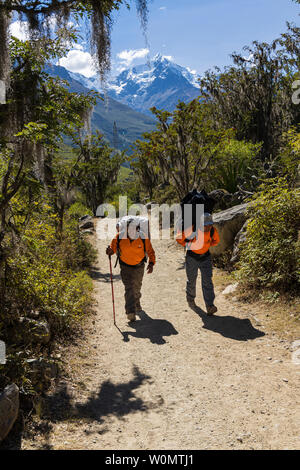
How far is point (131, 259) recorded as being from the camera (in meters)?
6.61

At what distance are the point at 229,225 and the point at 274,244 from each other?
105 inches

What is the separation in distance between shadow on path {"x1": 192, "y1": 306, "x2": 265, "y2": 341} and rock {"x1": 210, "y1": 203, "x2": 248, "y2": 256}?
307 cm

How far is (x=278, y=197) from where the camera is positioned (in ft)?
22.4

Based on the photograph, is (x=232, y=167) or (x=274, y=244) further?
(x=232, y=167)

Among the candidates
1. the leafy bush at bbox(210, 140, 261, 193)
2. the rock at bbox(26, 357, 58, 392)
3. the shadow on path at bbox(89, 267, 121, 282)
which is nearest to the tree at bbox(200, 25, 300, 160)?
the leafy bush at bbox(210, 140, 261, 193)

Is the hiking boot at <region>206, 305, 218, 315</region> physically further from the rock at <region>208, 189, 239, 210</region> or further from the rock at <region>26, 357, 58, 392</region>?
the rock at <region>208, 189, 239, 210</region>

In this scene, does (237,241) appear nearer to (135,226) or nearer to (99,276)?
(135,226)

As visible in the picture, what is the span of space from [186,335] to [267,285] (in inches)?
71.1

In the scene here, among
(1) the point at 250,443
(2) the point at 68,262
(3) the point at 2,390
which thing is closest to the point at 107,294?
(2) the point at 68,262

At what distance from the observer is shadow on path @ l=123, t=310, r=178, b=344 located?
5.92 m

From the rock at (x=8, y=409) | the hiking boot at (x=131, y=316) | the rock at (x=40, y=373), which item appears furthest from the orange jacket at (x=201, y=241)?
the rock at (x=8, y=409)

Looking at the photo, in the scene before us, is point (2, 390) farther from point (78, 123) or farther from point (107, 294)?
point (107, 294)

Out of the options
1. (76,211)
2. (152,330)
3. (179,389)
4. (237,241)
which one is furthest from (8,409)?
(76,211)

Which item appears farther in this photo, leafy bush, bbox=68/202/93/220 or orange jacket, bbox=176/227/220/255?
leafy bush, bbox=68/202/93/220
